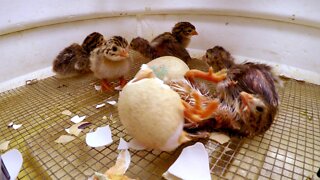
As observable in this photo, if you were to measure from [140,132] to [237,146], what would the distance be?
428 millimetres

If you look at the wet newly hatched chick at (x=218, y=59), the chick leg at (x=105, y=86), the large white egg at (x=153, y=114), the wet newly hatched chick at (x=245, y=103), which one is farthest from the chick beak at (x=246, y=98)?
the chick leg at (x=105, y=86)

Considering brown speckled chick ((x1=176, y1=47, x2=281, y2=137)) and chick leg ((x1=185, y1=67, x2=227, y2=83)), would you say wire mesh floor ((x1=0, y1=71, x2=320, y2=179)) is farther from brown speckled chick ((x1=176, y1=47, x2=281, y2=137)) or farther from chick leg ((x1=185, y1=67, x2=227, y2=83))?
chick leg ((x1=185, y1=67, x2=227, y2=83))

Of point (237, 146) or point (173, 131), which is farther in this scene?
point (237, 146)

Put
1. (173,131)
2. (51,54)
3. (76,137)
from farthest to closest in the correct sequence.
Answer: (51,54) → (76,137) → (173,131)

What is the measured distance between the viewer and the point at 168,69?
119 cm

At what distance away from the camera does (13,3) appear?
1.53 meters

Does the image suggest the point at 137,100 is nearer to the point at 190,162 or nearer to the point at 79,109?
the point at 190,162

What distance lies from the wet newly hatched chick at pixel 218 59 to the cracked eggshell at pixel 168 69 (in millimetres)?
456

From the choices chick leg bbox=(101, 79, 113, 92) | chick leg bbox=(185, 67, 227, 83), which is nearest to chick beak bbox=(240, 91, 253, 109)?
chick leg bbox=(185, 67, 227, 83)

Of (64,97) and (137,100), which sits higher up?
(137,100)

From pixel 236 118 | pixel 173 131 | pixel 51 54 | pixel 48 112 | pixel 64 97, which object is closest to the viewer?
pixel 173 131

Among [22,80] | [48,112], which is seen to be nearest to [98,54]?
[48,112]

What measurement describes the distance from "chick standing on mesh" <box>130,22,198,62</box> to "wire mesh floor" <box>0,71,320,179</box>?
578mm

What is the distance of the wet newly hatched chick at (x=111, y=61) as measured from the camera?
4.68ft
